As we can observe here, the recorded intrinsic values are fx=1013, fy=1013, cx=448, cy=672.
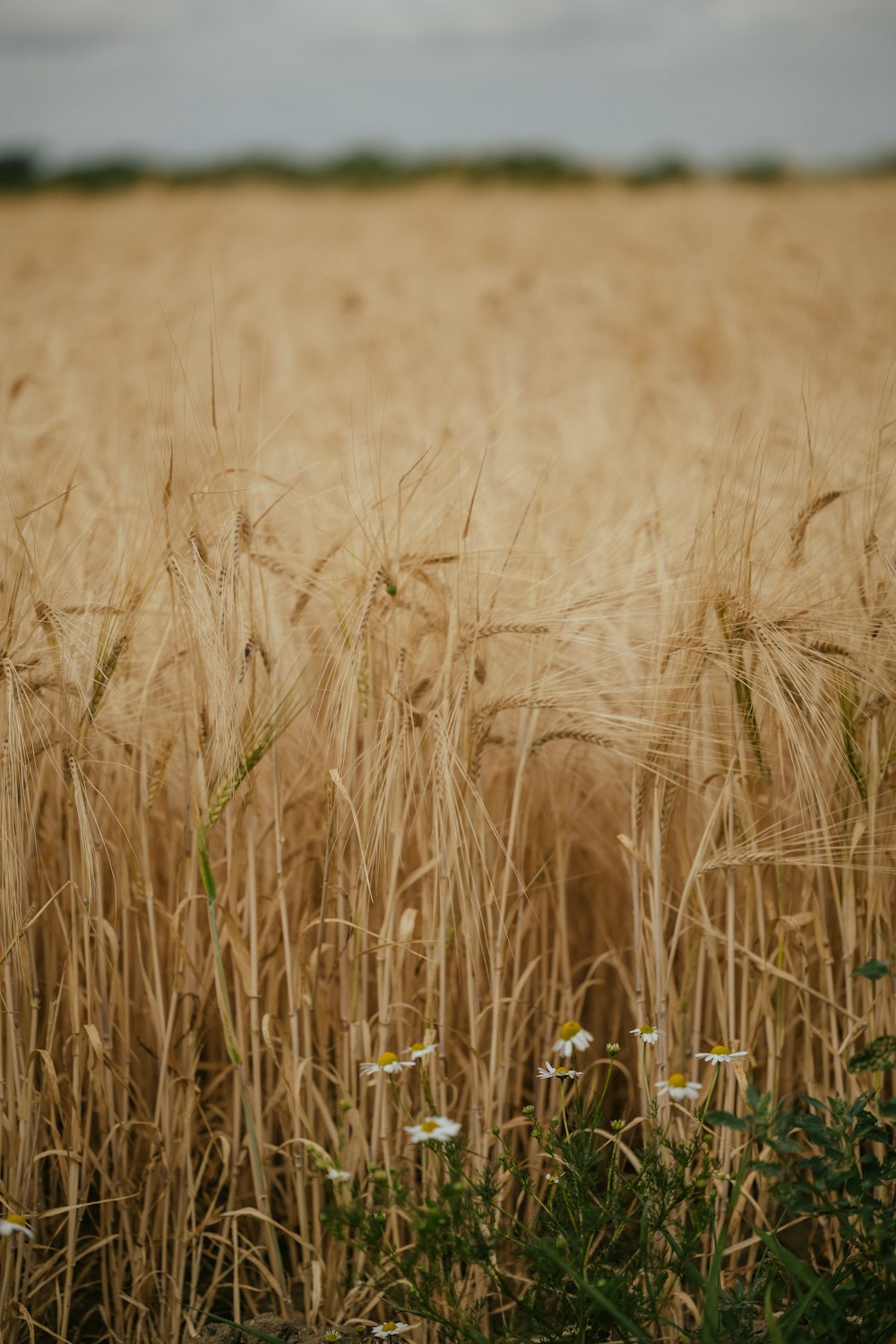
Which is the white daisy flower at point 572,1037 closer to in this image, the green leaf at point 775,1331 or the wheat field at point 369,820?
the wheat field at point 369,820

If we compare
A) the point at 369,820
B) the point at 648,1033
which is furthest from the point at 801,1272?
the point at 369,820

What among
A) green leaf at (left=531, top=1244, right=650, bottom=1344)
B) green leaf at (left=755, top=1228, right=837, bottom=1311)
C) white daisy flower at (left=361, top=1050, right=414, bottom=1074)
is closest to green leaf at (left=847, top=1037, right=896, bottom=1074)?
green leaf at (left=755, top=1228, right=837, bottom=1311)

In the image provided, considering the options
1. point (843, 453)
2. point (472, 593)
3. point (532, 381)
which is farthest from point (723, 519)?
point (532, 381)

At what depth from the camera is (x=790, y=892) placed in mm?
1428

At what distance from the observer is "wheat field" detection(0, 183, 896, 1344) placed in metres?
1.22

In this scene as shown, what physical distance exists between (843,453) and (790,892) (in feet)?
2.40

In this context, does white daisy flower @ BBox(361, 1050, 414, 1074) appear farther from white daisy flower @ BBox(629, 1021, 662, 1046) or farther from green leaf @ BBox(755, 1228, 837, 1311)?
green leaf @ BBox(755, 1228, 837, 1311)

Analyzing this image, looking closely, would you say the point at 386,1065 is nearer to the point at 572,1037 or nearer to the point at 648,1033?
the point at 572,1037

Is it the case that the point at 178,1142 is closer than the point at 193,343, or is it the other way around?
the point at 178,1142

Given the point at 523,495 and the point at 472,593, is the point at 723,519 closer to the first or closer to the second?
the point at 472,593

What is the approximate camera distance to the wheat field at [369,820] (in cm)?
122

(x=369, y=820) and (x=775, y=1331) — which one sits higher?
(x=369, y=820)

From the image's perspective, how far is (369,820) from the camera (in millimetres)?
1252

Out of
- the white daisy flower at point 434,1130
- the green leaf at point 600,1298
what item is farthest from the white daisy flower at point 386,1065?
the green leaf at point 600,1298
